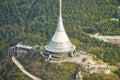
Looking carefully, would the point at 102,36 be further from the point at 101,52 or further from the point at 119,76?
the point at 119,76

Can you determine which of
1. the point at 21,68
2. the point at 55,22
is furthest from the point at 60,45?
the point at 55,22

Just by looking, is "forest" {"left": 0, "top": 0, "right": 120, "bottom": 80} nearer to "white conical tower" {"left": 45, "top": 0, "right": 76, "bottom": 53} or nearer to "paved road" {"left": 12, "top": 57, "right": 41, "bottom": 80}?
"paved road" {"left": 12, "top": 57, "right": 41, "bottom": 80}

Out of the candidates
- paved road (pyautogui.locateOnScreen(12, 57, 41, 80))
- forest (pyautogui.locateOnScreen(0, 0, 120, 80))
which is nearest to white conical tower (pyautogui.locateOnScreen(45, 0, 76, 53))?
paved road (pyautogui.locateOnScreen(12, 57, 41, 80))

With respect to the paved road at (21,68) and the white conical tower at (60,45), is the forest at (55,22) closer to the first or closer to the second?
the paved road at (21,68)

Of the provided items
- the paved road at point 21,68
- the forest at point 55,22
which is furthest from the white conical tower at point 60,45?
the forest at point 55,22

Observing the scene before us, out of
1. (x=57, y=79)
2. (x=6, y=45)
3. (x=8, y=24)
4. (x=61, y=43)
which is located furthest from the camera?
(x=8, y=24)

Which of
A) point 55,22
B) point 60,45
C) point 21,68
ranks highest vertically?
point 60,45

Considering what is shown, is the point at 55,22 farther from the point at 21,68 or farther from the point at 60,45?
the point at 60,45

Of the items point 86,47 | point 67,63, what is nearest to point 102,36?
point 86,47
